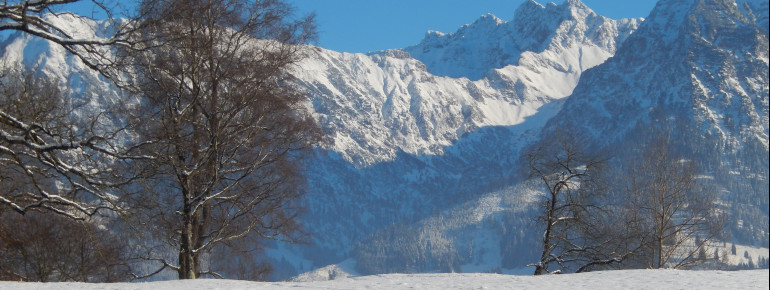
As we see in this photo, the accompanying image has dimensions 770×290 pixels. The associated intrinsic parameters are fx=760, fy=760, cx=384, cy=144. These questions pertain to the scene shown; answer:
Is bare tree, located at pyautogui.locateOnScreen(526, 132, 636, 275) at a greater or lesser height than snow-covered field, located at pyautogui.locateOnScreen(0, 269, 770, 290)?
greater

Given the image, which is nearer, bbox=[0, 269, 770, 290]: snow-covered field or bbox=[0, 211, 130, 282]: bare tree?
bbox=[0, 269, 770, 290]: snow-covered field

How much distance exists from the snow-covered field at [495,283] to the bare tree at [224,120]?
6.30ft

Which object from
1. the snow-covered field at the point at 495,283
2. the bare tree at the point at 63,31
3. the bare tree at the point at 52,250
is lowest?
the snow-covered field at the point at 495,283

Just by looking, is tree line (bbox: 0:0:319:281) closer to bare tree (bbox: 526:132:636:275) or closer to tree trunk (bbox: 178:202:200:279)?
tree trunk (bbox: 178:202:200:279)

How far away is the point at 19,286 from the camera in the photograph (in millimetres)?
13656

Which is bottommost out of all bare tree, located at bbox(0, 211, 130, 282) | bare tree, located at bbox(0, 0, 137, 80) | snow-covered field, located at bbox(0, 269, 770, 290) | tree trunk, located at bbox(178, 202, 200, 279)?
snow-covered field, located at bbox(0, 269, 770, 290)

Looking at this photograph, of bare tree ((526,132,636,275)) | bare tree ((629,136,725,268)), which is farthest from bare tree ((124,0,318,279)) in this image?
bare tree ((629,136,725,268))

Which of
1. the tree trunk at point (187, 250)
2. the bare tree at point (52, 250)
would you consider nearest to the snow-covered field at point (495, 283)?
the tree trunk at point (187, 250)

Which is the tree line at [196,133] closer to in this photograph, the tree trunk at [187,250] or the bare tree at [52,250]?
the tree trunk at [187,250]

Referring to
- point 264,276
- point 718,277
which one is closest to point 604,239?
point 718,277

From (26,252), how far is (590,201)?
18.6m

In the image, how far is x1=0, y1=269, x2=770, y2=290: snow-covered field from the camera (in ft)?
45.5

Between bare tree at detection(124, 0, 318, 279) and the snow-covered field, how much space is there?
1921 mm

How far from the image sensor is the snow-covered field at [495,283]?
13859 mm
